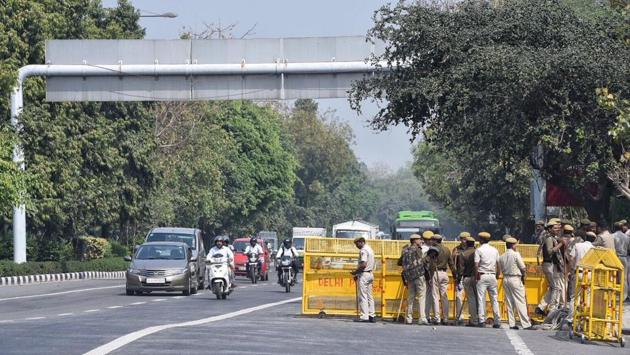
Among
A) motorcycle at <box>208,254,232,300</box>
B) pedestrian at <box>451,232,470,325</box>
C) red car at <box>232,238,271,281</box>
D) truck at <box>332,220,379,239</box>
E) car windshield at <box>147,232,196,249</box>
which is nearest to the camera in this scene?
pedestrian at <box>451,232,470,325</box>

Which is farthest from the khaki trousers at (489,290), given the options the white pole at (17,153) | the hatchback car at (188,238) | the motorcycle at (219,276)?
the white pole at (17,153)

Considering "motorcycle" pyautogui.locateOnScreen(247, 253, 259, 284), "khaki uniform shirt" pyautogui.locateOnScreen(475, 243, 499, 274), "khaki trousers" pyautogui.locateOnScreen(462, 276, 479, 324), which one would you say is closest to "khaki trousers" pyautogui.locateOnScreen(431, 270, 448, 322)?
"khaki trousers" pyautogui.locateOnScreen(462, 276, 479, 324)

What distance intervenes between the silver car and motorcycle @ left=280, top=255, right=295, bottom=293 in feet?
12.4

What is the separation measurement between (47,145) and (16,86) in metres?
10.2

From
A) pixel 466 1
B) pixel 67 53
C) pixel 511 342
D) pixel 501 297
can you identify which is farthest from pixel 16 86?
pixel 511 342

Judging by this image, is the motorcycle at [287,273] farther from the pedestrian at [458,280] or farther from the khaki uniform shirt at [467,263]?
the khaki uniform shirt at [467,263]

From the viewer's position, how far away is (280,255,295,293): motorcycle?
143 feet

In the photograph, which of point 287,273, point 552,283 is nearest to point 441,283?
point 552,283

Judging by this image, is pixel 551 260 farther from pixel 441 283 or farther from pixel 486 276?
pixel 441 283

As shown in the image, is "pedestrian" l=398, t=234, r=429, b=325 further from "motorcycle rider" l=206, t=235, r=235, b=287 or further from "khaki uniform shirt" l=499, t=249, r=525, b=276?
"motorcycle rider" l=206, t=235, r=235, b=287

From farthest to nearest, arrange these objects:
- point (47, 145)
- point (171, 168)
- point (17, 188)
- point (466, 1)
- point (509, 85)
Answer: point (171, 168) → point (47, 145) → point (17, 188) → point (466, 1) → point (509, 85)

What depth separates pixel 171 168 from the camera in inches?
3130

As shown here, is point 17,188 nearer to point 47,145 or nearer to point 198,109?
point 47,145

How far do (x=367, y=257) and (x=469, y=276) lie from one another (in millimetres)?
2053
